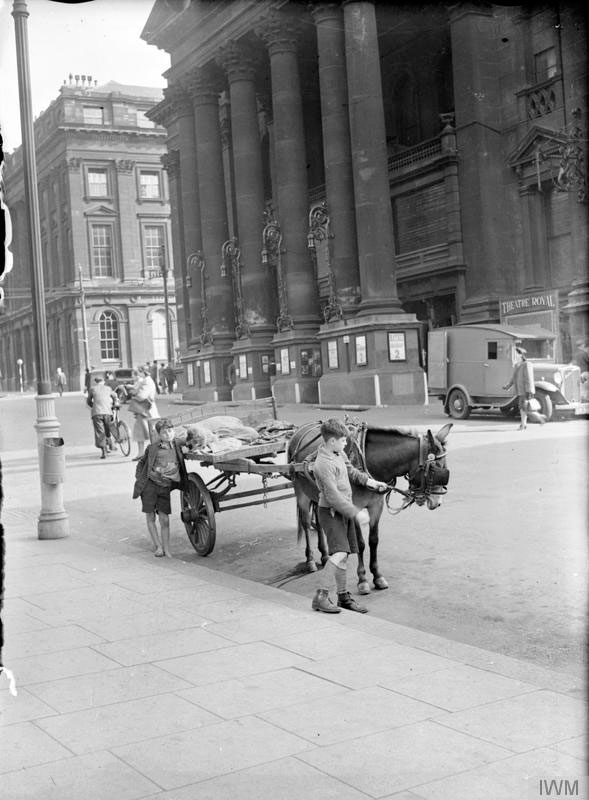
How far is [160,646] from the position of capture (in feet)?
21.5

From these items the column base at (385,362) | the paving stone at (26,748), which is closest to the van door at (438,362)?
the column base at (385,362)

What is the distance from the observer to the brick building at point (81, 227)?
30.7ft

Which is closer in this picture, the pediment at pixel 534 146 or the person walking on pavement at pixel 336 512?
the person walking on pavement at pixel 336 512

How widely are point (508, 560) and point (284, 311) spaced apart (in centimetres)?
2882

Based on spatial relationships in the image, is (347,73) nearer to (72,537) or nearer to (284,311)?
(284,311)

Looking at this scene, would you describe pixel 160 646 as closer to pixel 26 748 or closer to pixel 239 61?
pixel 26 748

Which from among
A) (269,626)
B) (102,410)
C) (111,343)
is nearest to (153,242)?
(111,343)

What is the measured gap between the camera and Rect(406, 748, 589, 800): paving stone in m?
3.88

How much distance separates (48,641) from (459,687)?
3.08 metres

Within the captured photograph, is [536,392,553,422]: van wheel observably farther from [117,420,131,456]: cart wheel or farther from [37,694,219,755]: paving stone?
[37,694,219,755]: paving stone

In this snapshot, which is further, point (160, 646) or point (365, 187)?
point (365, 187)

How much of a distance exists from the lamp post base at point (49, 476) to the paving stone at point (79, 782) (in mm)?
7202

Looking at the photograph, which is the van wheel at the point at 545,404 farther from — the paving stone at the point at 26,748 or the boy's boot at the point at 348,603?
the paving stone at the point at 26,748

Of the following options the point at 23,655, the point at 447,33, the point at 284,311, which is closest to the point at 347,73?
the point at 447,33
